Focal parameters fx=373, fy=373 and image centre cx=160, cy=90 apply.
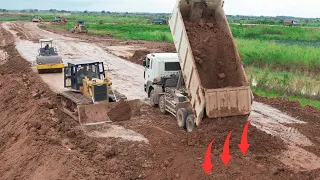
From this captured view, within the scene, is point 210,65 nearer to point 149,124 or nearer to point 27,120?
point 149,124

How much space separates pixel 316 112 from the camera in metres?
16.0

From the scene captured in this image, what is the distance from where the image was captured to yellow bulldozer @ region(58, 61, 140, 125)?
14.0 meters

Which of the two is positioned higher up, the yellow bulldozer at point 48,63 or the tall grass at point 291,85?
the yellow bulldozer at point 48,63

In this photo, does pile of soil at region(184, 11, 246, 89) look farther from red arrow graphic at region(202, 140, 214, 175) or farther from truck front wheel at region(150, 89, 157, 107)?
truck front wheel at region(150, 89, 157, 107)

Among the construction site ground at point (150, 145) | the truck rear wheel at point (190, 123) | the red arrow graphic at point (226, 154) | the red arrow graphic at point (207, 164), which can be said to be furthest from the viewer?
the truck rear wheel at point (190, 123)

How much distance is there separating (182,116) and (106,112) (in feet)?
9.87

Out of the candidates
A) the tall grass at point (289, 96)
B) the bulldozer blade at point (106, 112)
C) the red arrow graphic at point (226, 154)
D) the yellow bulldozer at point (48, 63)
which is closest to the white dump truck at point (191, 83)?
the red arrow graphic at point (226, 154)

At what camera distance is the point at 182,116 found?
13219 millimetres

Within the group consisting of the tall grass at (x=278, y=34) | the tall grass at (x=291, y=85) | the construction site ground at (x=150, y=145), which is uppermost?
the tall grass at (x=278, y=34)

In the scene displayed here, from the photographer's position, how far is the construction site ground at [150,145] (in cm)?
997

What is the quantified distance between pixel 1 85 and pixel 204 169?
662 inches

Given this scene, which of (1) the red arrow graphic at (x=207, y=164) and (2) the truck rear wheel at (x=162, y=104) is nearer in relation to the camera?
(1) the red arrow graphic at (x=207, y=164)

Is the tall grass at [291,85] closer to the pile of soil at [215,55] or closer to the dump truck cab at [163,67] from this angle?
the dump truck cab at [163,67]

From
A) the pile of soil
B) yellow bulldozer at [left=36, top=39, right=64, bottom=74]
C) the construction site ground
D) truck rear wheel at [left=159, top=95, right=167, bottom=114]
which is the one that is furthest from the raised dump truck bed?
yellow bulldozer at [left=36, top=39, right=64, bottom=74]
